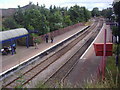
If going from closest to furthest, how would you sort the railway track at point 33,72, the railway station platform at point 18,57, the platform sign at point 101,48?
the platform sign at point 101,48 → the railway track at point 33,72 → the railway station platform at point 18,57

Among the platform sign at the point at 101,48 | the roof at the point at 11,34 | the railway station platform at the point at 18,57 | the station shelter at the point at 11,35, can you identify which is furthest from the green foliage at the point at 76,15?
the platform sign at the point at 101,48

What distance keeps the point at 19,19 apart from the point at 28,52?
9.60 metres

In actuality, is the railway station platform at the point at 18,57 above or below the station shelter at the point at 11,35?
below

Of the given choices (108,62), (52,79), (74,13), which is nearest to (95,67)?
(108,62)

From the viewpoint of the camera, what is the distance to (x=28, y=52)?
59.6 ft

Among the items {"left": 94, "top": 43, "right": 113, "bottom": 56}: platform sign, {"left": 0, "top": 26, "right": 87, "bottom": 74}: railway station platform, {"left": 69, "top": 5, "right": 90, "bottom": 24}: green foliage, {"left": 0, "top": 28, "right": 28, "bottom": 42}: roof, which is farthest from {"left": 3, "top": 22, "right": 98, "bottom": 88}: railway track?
{"left": 69, "top": 5, "right": 90, "bottom": 24}: green foliage

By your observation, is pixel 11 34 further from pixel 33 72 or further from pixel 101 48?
pixel 101 48

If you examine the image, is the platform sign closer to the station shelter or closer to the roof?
the station shelter

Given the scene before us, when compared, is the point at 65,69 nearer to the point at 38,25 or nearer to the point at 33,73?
the point at 33,73

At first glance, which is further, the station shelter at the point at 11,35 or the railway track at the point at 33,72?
the station shelter at the point at 11,35

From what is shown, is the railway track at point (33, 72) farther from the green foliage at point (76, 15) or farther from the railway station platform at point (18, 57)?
the green foliage at point (76, 15)

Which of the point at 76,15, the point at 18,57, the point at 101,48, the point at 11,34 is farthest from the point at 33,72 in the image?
the point at 76,15

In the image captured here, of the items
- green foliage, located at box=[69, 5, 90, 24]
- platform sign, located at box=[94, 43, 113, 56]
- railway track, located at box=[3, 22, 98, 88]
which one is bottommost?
railway track, located at box=[3, 22, 98, 88]

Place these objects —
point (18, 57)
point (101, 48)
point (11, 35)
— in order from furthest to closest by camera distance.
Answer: point (11, 35)
point (18, 57)
point (101, 48)
